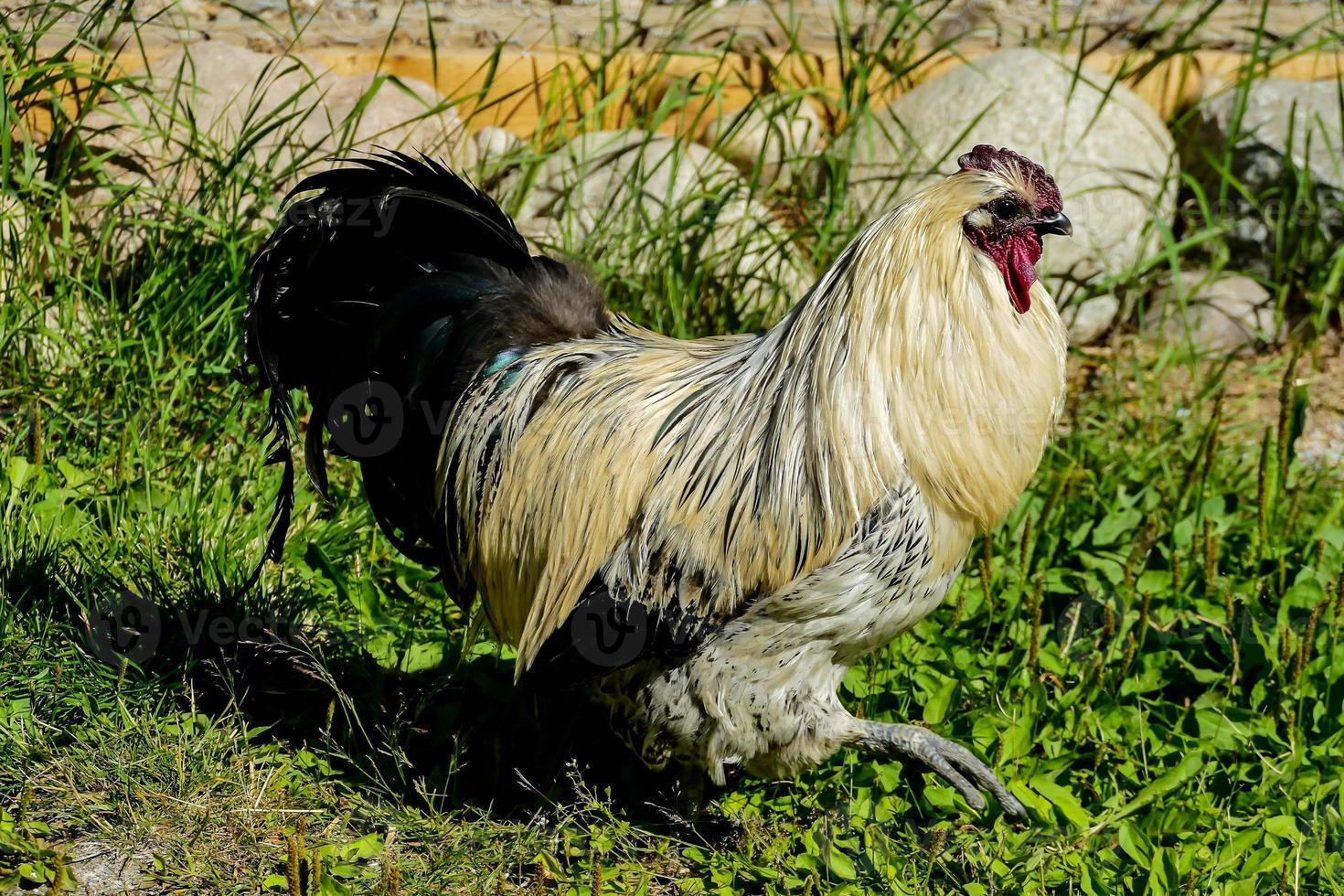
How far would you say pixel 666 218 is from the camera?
4168 millimetres

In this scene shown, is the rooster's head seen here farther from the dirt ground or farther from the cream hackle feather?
the dirt ground

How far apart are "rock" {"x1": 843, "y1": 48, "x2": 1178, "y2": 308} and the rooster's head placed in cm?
239

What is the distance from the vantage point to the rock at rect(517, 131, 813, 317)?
165 inches

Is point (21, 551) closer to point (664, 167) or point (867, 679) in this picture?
Answer: point (867, 679)

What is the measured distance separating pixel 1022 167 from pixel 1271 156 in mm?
3205

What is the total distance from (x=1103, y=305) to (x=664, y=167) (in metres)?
1.77

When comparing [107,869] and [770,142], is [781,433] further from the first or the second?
[770,142]

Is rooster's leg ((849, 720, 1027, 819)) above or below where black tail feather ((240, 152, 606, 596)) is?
below

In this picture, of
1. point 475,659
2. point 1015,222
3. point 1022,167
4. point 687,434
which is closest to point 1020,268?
point 1015,222

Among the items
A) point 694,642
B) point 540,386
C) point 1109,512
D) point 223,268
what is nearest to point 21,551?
point 223,268

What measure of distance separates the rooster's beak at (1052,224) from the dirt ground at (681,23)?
272 cm

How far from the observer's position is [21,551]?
331cm

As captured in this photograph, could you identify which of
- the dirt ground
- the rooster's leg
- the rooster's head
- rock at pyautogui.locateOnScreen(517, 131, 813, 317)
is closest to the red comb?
the rooster's head

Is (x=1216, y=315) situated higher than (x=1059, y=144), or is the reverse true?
(x=1059, y=144)
